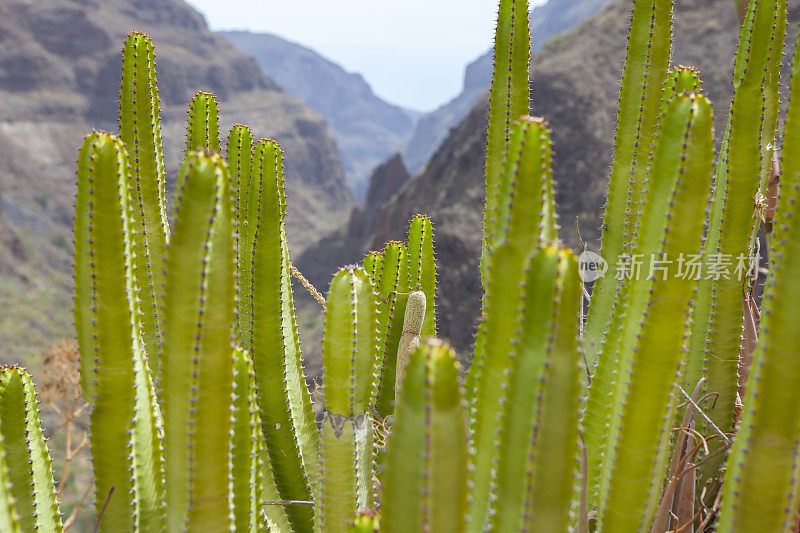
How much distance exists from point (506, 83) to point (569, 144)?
1975 cm

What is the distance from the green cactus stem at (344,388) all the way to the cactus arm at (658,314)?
830mm

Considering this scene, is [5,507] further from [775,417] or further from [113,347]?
[775,417]

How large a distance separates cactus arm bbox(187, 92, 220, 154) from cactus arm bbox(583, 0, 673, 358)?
68.0 inches

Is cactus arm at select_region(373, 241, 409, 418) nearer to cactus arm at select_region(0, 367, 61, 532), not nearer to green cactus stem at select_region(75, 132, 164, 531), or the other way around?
green cactus stem at select_region(75, 132, 164, 531)

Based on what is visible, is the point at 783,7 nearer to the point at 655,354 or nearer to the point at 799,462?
the point at 655,354

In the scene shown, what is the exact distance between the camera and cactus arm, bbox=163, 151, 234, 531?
1482mm

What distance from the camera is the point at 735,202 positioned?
2.36 meters

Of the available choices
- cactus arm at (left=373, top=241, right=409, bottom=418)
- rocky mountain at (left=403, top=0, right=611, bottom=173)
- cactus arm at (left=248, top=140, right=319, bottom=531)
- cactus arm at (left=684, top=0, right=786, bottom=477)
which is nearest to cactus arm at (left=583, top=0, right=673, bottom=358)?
cactus arm at (left=684, top=0, right=786, bottom=477)

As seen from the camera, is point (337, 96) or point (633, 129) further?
point (337, 96)

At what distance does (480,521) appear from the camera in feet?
5.20

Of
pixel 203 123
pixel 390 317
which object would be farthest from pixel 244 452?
pixel 203 123

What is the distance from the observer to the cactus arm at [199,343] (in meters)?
1.48

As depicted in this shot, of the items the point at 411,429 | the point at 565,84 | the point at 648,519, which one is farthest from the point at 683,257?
the point at 565,84

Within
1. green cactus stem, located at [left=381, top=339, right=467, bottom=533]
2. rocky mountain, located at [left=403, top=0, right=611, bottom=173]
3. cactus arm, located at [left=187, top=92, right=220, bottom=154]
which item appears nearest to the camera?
green cactus stem, located at [left=381, top=339, right=467, bottom=533]
